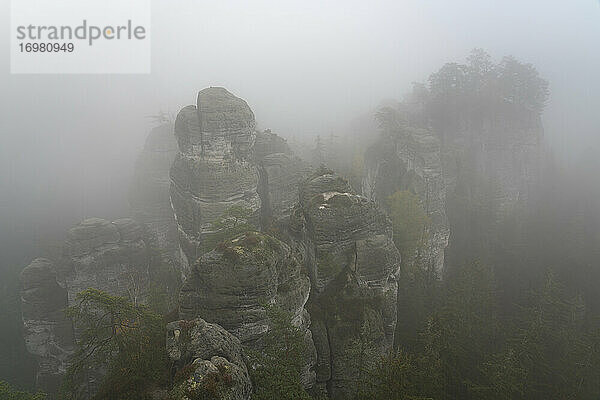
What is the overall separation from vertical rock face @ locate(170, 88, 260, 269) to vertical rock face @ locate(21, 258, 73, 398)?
16181mm

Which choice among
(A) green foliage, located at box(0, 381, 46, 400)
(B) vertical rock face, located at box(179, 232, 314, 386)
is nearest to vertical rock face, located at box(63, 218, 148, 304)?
(A) green foliage, located at box(0, 381, 46, 400)

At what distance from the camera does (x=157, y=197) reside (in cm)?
5091

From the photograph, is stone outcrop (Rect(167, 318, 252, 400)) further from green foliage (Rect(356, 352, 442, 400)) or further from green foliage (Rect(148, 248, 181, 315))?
green foliage (Rect(148, 248, 181, 315))

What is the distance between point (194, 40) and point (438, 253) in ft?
457

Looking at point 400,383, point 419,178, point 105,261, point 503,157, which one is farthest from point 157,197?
point 503,157

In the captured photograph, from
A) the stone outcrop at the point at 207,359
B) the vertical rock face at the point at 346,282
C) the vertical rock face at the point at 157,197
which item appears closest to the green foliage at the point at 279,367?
the stone outcrop at the point at 207,359

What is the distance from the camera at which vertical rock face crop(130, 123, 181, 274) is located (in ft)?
161

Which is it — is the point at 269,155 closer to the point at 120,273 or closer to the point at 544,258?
the point at 120,273

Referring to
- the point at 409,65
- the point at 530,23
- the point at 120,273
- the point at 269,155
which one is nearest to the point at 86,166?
the point at 120,273

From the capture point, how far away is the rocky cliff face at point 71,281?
41.0 meters

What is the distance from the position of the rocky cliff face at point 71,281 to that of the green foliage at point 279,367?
26308 mm

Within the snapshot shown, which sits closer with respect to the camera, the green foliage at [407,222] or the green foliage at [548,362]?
the green foliage at [548,362]

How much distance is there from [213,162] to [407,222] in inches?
778

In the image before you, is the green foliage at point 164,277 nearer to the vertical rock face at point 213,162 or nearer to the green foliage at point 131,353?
the vertical rock face at point 213,162
